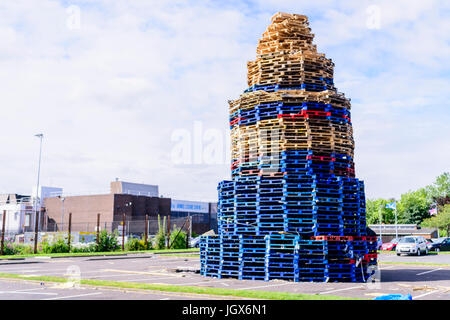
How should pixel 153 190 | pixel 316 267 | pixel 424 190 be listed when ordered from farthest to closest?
pixel 424 190
pixel 153 190
pixel 316 267

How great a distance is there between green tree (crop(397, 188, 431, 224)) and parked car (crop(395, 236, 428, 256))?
59.8 metres

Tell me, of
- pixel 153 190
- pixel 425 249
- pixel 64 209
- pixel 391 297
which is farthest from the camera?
pixel 153 190

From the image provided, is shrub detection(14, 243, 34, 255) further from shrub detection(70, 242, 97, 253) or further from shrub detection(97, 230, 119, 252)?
shrub detection(97, 230, 119, 252)

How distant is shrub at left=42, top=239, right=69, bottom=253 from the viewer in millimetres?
32875

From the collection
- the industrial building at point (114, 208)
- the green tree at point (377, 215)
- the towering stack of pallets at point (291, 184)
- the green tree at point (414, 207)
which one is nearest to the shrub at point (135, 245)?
the towering stack of pallets at point (291, 184)

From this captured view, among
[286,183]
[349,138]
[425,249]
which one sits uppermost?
[349,138]

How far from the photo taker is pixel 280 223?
609 inches

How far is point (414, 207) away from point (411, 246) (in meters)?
63.1

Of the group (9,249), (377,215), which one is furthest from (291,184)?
(377,215)

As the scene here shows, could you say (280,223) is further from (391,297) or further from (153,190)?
(153,190)

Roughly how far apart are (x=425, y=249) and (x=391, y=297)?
104ft

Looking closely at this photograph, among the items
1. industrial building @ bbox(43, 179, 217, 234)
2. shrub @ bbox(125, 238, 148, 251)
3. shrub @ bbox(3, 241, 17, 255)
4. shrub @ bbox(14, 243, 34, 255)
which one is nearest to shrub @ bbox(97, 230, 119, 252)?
shrub @ bbox(125, 238, 148, 251)

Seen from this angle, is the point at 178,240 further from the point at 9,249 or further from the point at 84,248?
the point at 9,249
